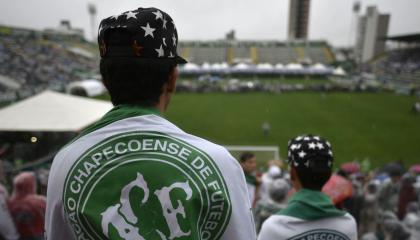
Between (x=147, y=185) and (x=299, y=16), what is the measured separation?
123 metres

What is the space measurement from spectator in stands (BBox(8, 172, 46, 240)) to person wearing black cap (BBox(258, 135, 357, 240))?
2817 millimetres

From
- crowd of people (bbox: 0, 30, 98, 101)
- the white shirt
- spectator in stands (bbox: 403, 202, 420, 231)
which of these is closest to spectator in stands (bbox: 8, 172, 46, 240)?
the white shirt

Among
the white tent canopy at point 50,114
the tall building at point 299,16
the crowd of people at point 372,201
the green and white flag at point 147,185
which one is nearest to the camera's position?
the green and white flag at point 147,185

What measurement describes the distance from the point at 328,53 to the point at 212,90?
1776 inches

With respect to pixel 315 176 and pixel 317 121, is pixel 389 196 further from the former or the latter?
pixel 317 121

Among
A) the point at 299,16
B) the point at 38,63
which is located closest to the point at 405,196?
the point at 38,63

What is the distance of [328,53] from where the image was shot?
241 feet

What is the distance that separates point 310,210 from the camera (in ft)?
7.22

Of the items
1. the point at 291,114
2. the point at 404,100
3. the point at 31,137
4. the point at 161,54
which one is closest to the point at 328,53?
the point at 404,100

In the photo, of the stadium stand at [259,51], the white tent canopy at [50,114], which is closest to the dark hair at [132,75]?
the white tent canopy at [50,114]

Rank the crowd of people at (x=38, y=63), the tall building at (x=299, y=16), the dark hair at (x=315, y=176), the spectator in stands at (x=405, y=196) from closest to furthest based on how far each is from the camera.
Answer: the dark hair at (x=315, y=176) → the spectator in stands at (x=405, y=196) → the crowd of people at (x=38, y=63) → the tall building at (x=299, y=16)

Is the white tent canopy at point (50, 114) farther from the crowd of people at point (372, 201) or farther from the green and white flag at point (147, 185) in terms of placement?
the green and white flag at point (147, 185)

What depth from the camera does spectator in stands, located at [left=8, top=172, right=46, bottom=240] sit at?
379 cm

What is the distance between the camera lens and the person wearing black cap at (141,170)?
45.0 inches
